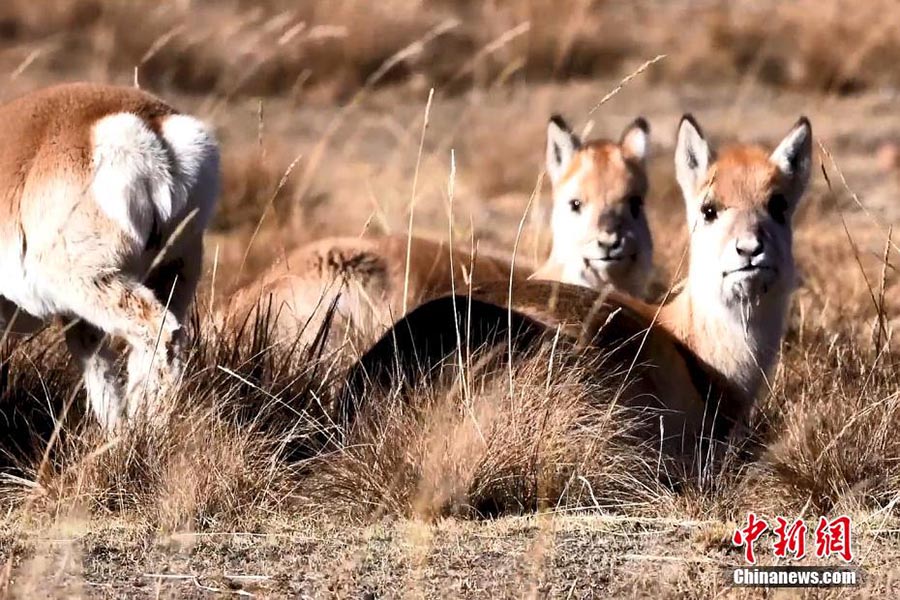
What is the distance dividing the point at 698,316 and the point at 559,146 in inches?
104

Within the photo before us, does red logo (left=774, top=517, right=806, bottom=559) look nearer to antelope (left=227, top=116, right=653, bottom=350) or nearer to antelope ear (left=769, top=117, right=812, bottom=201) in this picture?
antelope ear (left=769, top=117, right=812, bottom=201)

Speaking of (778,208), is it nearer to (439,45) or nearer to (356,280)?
(356,280)

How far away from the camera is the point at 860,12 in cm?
2020

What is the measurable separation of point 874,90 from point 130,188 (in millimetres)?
14035

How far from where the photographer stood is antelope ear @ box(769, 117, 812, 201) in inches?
281

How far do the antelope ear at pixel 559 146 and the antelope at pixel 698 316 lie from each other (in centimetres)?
206

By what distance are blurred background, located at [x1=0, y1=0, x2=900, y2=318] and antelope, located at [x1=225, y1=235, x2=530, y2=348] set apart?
11.5ft

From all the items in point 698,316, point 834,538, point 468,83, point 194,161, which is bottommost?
point 834,538

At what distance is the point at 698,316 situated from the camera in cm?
714

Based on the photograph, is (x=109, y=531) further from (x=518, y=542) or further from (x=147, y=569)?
(x=518, y=542)

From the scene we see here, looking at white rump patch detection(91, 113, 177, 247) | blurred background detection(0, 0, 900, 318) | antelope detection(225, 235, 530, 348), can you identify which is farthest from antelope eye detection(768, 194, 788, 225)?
blurred background detection(0, 0, 900, 318)

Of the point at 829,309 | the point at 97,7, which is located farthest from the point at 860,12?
the point at 829,309

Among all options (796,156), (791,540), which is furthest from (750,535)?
(796,156)

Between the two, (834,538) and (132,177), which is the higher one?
(132,177)
